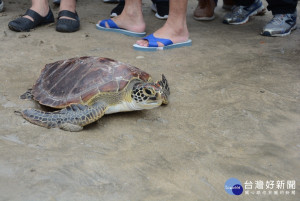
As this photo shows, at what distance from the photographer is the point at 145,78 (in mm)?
2098

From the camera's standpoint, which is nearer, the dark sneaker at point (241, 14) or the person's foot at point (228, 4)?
the dark sneaker at point (241, 14)

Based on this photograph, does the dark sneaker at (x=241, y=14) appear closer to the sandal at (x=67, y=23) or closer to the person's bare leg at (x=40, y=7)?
the sandal at (x=67, y=23)

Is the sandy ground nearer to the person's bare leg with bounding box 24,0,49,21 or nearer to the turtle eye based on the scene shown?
the turtle eye

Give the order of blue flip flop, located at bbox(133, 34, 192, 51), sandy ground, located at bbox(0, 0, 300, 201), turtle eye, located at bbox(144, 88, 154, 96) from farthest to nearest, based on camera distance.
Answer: blue flip flop, located at bbox(133, 34, 192, 51), turtle eye, located at bbox(144, 88, 154, 96), sandy ground, located at bbox(0, 0, 300, 201)

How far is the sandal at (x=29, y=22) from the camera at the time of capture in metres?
3.20

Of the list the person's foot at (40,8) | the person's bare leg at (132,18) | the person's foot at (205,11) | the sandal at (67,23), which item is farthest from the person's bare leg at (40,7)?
the person's foot at (205,11)

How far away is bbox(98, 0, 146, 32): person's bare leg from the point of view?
3.32 meters

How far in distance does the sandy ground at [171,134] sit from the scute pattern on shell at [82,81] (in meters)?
0.14

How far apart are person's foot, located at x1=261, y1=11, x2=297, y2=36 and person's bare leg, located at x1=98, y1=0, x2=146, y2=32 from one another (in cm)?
129

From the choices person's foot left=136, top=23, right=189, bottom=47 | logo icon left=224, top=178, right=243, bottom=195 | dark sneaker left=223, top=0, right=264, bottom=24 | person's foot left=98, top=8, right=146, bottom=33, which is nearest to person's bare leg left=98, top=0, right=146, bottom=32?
person's foot left=98, top=8, right=146, bottom=33

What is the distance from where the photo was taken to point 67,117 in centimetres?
175

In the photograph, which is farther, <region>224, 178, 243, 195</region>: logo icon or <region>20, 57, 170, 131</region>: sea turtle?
<region>20, 57, 170, 131</region>: sea turtle

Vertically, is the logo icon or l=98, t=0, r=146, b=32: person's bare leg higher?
l=98, t=0, r=146, b=32: person's bare leg

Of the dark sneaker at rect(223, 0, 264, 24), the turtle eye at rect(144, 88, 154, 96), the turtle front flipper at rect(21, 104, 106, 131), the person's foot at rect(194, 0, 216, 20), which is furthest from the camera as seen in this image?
the person's foot at rect(194, 0, 216, 20)
